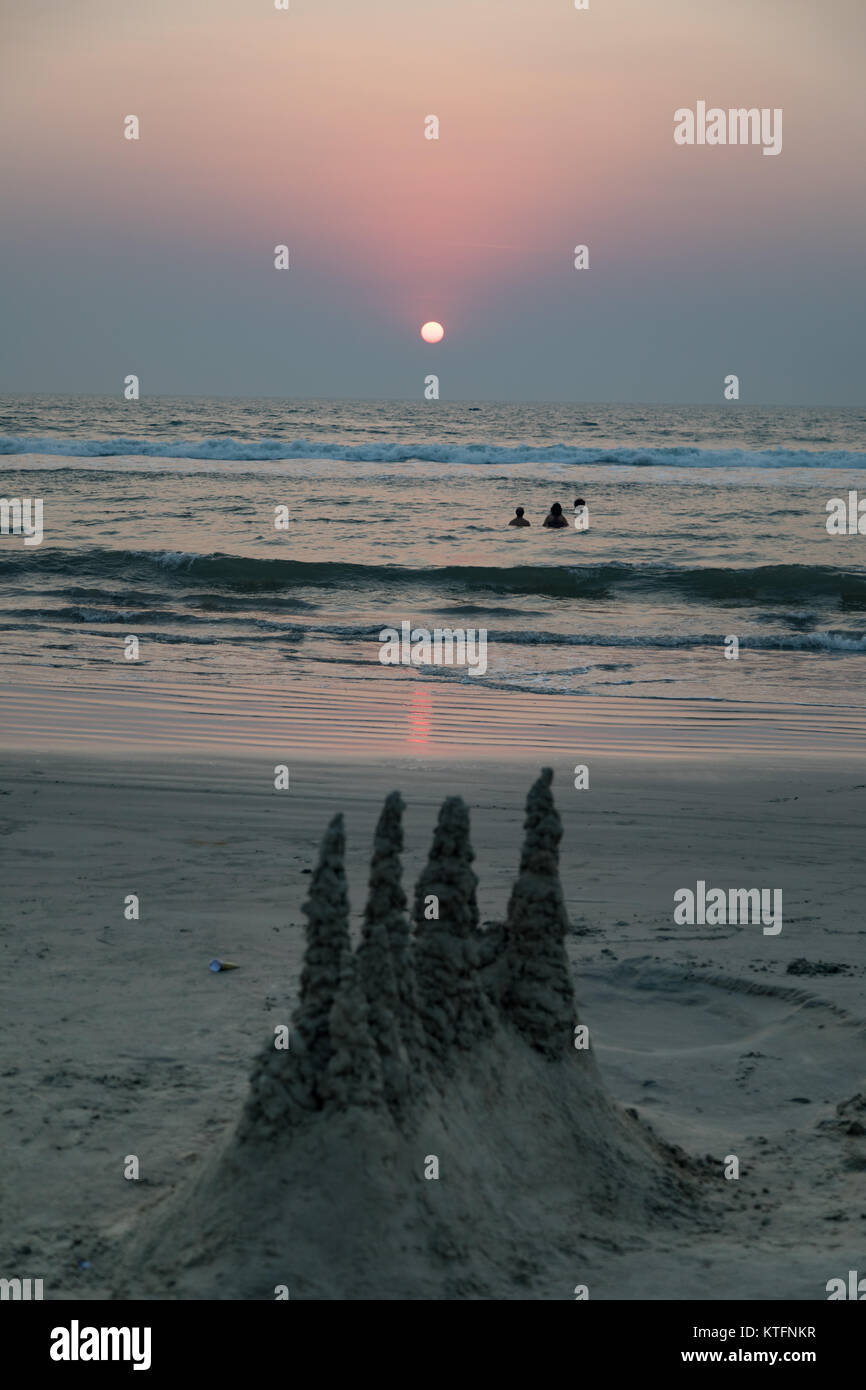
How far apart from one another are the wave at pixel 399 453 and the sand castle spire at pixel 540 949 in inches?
2033

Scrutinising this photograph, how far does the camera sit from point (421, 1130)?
11.5ft

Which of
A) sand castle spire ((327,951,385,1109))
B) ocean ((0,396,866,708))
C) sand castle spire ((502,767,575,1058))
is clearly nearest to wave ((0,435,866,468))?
ocean ((0,396,866,708))

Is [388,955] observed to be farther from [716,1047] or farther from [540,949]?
[716,1047]

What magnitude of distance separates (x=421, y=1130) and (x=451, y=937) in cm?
61

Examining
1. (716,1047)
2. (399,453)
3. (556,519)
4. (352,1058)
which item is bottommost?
(716,1047)

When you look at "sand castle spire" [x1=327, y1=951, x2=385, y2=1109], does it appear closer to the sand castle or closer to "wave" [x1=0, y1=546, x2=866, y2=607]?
the sand castle

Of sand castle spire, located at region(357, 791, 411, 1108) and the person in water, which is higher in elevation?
the person in water

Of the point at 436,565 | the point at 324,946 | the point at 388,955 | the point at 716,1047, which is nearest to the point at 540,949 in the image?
the point at 388,955

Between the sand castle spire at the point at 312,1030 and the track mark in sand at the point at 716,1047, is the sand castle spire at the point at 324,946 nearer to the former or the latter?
the sand castle spire at the point at 312,1030

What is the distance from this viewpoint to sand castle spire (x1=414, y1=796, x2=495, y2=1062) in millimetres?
3801

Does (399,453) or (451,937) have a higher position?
(399,453)

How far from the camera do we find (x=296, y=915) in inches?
270

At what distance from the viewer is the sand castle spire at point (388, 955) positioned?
351cm

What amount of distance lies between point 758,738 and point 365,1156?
9527 millimetres
